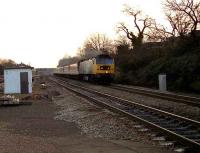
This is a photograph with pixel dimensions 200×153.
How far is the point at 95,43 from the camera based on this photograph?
14388cm

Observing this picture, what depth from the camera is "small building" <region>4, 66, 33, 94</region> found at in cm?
3350

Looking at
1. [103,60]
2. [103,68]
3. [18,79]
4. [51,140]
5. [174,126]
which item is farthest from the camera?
[103,60]

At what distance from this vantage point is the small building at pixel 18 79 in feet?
110

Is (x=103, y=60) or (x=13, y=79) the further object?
(x=103, y=60)

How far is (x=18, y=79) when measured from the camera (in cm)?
3384

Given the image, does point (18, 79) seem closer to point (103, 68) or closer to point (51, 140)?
point (103, 68)

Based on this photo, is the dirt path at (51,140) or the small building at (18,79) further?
the small building at (18,79)

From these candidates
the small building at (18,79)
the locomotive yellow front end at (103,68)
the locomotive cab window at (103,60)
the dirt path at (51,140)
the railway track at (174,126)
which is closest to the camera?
the dirt path at (51,140)

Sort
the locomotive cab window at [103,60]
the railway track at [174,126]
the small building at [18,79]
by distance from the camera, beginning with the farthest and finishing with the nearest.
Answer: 1. the locomotive cab window at [103,60]
2. the small building at [18,79]
3. the railway track at [174,126]

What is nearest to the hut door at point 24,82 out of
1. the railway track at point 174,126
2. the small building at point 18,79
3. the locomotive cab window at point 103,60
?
the small building at point 18,79

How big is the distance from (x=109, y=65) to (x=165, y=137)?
3838 cm

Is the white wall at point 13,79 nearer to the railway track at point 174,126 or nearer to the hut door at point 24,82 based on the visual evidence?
the hut door at point 24,82

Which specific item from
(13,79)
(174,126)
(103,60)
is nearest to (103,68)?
(103,60)

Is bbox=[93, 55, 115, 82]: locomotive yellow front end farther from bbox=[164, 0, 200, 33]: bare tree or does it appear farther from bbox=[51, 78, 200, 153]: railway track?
bbox=[51, 78, 200, 153]: railway track
